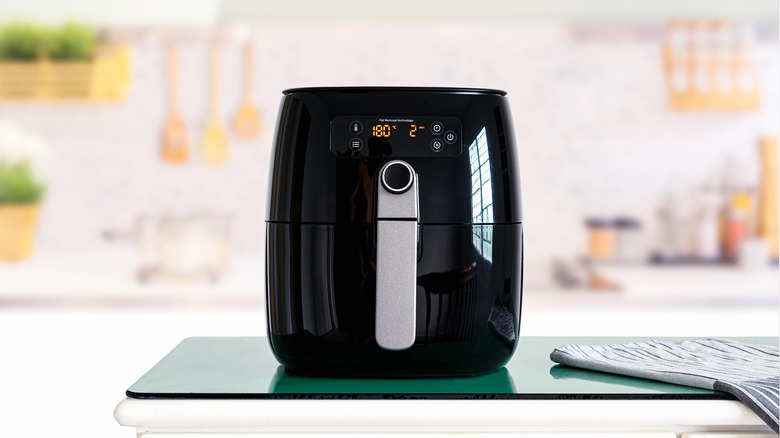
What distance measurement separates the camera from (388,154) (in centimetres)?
73

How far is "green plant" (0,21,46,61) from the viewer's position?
278 centimetres

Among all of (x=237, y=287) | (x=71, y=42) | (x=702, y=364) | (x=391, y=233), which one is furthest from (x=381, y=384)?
(x=71, y=42)

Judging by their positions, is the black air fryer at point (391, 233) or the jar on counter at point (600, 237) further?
the jar on counter at point (600, 237)

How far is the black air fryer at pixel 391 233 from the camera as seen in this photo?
28.6 inches

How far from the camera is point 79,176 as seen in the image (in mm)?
2738

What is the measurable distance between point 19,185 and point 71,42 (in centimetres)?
47

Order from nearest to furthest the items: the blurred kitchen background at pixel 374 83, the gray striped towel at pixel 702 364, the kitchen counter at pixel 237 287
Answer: the gray striped towel at pixel 702 364 → the kitchen counter at pixel 237 287 → the blurred kitchen background at pixel 374 83

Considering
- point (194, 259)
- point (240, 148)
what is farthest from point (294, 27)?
point (194, 259)

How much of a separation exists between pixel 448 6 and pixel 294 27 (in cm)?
48

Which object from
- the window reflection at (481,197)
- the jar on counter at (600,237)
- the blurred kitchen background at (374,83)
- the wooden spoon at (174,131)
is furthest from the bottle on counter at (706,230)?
the window reflection at (481,197)

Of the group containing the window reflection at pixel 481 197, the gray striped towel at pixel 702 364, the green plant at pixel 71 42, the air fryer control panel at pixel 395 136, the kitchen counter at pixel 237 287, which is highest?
the green plant at pixel 71 42

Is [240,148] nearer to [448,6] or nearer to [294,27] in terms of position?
[294,27]

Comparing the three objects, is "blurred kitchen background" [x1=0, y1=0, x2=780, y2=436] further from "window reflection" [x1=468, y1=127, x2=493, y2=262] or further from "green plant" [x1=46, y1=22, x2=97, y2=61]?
"window reflection" [x1=468, y1=127, x2=493, y2=262]

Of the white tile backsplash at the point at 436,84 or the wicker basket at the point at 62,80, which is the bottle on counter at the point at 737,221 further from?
the wicker basket at the point at 62,80
